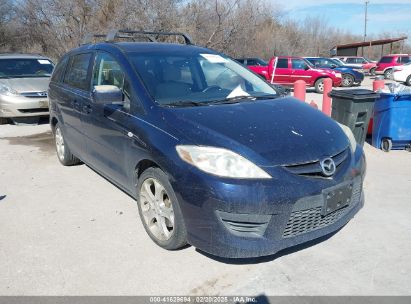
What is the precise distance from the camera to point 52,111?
19.2ft

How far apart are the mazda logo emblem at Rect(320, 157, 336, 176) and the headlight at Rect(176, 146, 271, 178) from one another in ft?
1.53

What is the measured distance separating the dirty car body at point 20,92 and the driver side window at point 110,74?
→ 16.3ft

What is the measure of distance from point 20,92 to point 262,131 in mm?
7211

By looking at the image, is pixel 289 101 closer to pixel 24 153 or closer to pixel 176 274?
pixel 176 274

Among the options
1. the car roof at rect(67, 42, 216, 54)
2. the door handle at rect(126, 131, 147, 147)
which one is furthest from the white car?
the door handle at rect(126, 131, 147, 147)

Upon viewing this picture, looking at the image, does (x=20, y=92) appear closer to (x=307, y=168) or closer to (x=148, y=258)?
(x=148, y=258)

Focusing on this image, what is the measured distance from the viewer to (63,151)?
576cm

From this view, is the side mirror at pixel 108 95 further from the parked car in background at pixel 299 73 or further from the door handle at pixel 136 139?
the parked car in background at pixel 299 73

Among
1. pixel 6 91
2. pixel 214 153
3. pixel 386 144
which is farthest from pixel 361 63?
pixel 214 153

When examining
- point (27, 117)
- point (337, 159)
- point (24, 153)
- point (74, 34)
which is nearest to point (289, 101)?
point (337, 159)

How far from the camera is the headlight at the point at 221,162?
9.15ft

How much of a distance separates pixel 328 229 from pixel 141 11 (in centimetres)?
→ 2097

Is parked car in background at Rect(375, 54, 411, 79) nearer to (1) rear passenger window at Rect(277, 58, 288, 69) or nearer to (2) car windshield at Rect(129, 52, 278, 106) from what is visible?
(1) rear passenger window at Rect(277, 58, 288, 69)

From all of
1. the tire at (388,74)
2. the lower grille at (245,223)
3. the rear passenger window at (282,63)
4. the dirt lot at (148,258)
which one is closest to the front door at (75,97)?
the dirt lot at (148,258)
